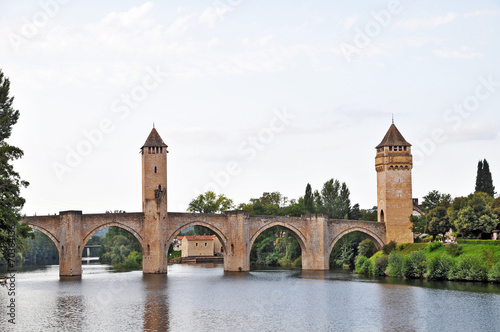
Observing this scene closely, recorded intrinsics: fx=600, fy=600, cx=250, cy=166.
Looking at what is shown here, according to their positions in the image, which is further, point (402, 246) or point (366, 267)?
point (402, 246)

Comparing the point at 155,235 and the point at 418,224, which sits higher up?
the point at 418,224

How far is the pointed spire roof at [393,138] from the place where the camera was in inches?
2547

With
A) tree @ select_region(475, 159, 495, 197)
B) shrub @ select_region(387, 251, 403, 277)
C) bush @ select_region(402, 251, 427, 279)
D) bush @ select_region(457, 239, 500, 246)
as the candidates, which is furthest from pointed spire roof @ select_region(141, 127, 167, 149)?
tree @ select_region(475, 159, 495, 197)

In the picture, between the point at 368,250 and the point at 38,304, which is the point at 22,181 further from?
the point at 368,250

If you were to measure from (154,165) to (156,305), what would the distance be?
25046 millimetres

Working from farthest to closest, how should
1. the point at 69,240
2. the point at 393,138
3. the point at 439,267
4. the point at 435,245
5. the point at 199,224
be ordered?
the point at 393,138, the point at 199,224, the point at 435,245, the point at 69,240, the point at 439,267

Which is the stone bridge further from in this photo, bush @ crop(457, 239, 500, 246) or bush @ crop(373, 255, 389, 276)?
bush @ crop(457, 239, 500, 246)

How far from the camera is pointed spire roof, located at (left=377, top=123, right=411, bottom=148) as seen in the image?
6469cm

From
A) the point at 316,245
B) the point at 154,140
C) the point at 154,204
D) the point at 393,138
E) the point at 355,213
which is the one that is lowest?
the point at 316,245

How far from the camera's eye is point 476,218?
4991 cm

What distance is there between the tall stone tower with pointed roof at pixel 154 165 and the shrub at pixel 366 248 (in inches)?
887

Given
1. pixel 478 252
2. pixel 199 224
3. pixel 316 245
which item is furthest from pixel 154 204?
pixel 478 252

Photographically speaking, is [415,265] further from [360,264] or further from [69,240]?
[69,240]

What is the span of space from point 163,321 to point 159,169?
29.8 metres
